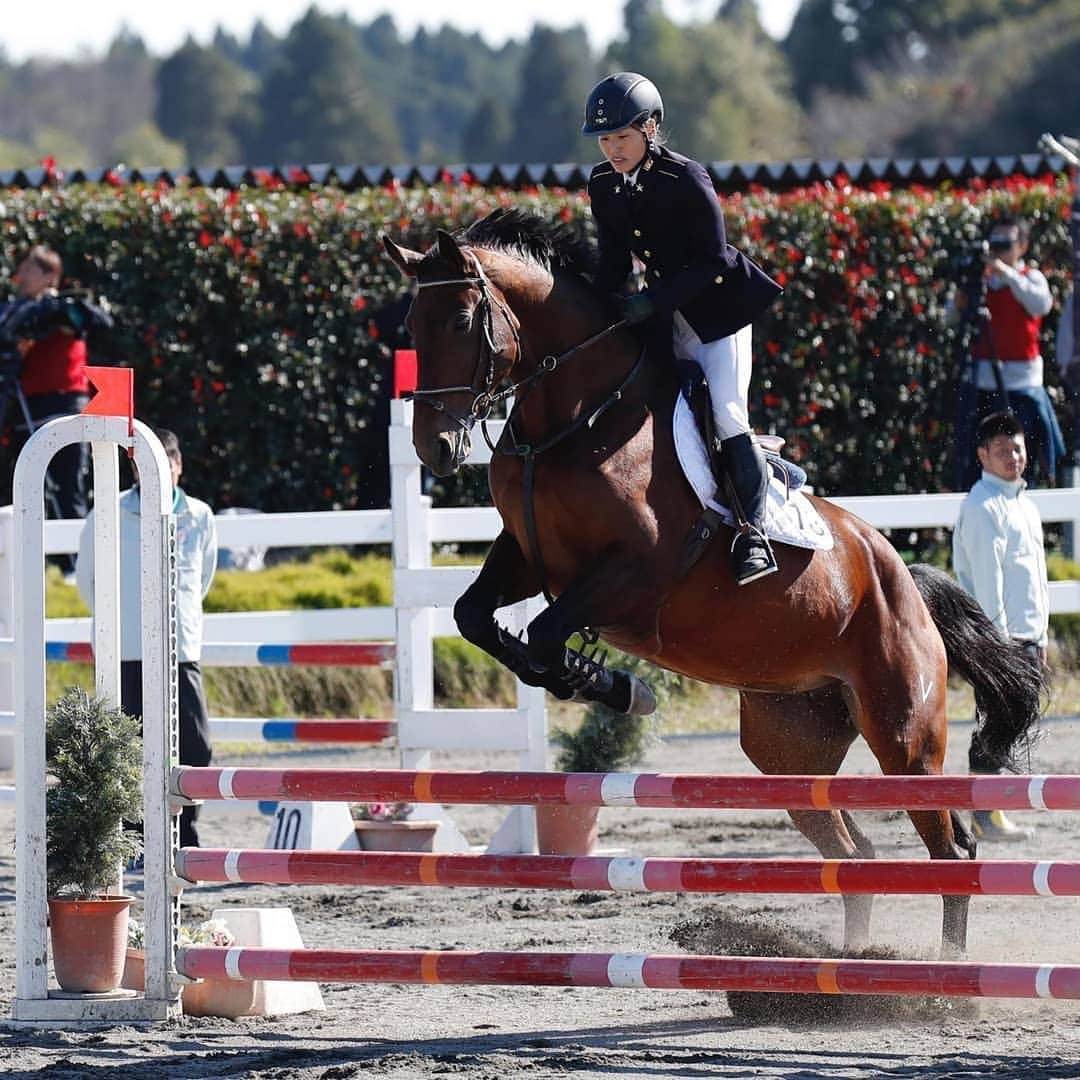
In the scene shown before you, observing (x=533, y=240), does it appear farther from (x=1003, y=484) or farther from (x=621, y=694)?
(x=1003, y=484)

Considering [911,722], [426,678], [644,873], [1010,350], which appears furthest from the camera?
[1010,350]

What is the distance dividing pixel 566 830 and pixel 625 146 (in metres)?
3.05

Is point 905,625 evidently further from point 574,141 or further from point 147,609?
point 574,141

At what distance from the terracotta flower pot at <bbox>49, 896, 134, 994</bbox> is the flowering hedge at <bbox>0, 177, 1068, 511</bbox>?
6.77m

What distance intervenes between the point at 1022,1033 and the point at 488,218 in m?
2.61

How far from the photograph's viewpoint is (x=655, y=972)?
493 centimetres

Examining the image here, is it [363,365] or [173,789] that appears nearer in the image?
[173,789]

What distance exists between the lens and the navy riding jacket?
17.9ft

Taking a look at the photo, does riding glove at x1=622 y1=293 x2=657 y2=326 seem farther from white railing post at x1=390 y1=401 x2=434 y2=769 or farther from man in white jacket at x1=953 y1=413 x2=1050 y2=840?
man in white jacket at x1=953 y1=413 x2=1050 y2=840

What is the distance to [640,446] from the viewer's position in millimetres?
5449

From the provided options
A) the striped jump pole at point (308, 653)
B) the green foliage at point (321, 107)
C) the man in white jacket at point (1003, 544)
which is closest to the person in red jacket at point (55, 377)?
the striped jump pole at point (308, 653)

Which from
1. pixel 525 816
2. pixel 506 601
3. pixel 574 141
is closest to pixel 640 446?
pixel 506 601

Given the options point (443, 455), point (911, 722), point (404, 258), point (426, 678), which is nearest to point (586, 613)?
point (443, 455)

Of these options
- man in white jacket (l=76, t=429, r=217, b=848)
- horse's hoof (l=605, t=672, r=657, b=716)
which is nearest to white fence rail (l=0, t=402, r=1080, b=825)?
man in white jacket (l=76, t=429, r=217, b=848)
